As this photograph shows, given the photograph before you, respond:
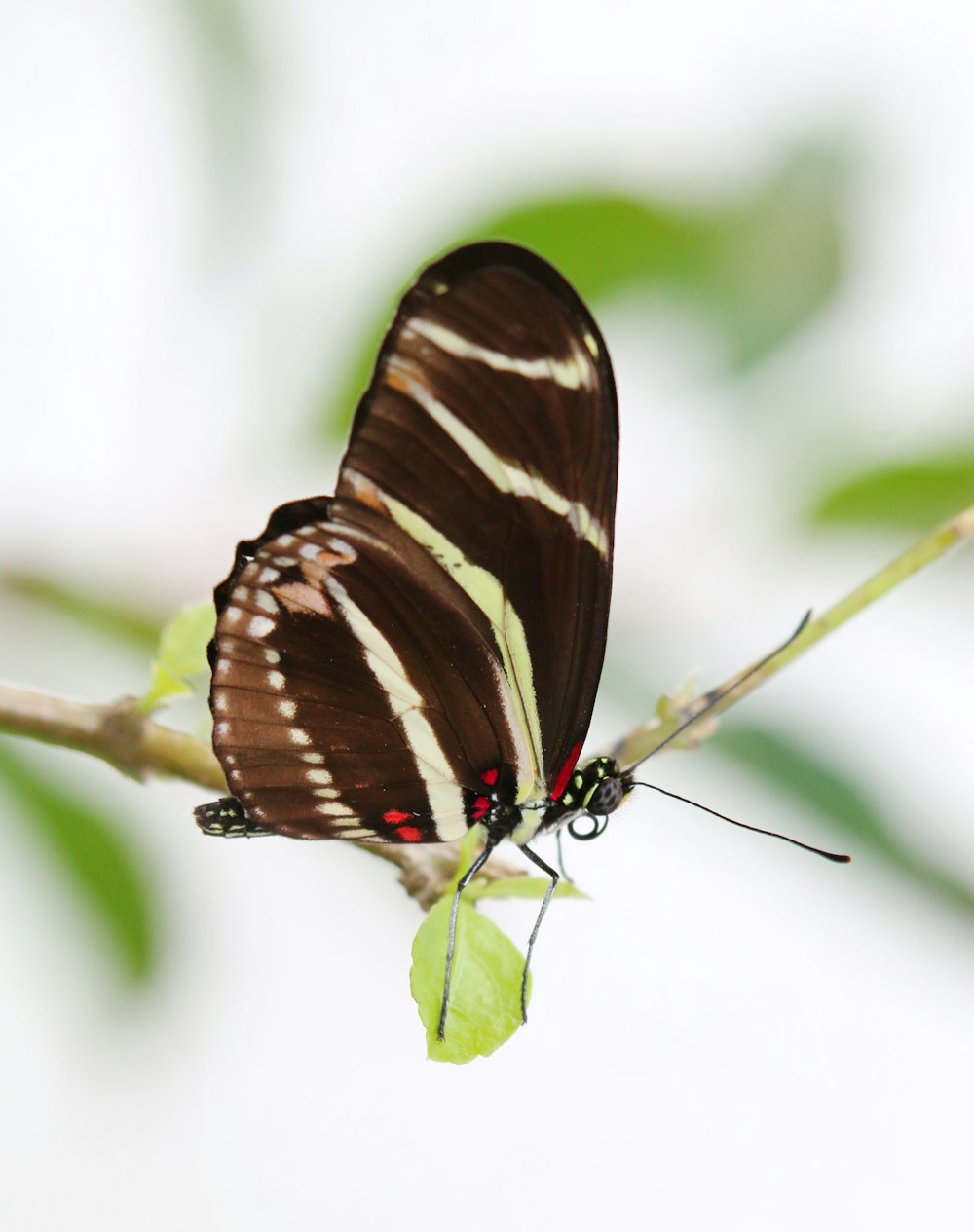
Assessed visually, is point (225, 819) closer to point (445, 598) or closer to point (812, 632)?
point (445, 598)

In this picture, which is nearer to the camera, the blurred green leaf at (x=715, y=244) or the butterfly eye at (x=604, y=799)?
the butterfly eye at (x=604, y=799)

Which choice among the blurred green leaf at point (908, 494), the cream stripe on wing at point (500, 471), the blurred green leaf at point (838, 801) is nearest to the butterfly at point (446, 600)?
the cream stripe on wing at point (500, 471)

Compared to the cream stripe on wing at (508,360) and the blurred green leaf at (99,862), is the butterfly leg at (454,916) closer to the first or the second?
the cream stripe on wing at (508,360)

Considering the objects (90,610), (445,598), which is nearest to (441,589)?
(445,598)

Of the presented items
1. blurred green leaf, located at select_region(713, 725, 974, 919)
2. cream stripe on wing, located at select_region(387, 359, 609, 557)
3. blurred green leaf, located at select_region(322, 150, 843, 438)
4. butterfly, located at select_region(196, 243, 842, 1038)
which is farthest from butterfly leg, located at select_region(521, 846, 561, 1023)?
blurred green leaf, located at select_region(322, 150, 843, 438)

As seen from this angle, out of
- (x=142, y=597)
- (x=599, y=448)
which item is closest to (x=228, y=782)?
(x=599, y=448)

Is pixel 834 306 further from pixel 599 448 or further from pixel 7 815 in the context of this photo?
pixel 7 815
